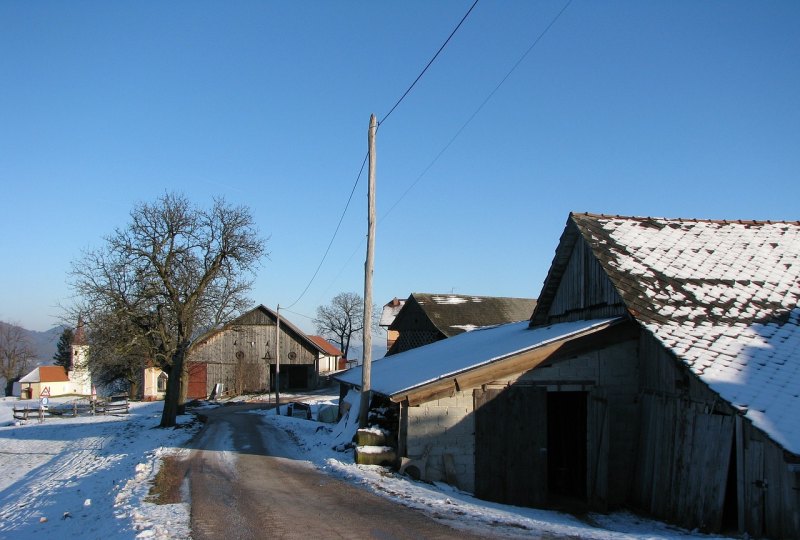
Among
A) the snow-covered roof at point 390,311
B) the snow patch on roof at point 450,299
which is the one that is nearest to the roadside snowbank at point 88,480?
the snow patch on roof at point 450,299

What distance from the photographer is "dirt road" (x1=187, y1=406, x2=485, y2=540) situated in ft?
27.5

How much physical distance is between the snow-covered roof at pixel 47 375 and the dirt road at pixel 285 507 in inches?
2652

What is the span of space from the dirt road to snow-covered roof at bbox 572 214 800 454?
5.77 metres

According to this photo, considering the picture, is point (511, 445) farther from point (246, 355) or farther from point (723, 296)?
point (246, 355)

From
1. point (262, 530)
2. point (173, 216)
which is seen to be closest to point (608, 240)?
point (262, 530)

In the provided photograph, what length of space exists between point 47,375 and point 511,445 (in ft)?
244

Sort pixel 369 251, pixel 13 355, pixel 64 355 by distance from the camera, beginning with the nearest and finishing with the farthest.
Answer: pixel 369 251
pixel 64 355
pixel 13 355

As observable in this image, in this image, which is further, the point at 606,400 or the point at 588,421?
the point at 588,421

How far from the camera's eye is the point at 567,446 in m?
16.2

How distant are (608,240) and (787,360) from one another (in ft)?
17.7

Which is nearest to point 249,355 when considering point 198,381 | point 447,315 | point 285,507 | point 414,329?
point 198,381

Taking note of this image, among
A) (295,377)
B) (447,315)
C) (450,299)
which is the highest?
(450,299)

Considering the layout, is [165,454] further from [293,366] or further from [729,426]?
[293,366]

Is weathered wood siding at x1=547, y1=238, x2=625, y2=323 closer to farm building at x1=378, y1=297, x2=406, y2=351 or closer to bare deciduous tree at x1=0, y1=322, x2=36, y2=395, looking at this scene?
farm building at x1=378, y1=297, x2=406, y2=351
